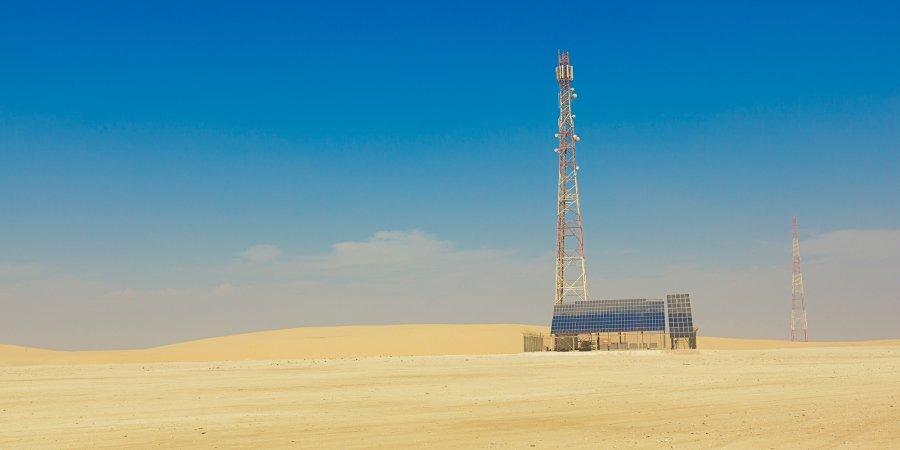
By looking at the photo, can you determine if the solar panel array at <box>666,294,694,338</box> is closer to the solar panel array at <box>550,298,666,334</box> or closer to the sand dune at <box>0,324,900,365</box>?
the solar panel array at <box>550,298,666,334</box>

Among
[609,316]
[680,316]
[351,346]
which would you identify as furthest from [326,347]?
[680,316]

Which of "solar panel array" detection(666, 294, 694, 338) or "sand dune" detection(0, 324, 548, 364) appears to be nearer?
"solar panel array" detection(666, 294, 694, 338)

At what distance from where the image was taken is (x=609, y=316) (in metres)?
61.2

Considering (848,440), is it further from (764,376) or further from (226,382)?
(226,382)

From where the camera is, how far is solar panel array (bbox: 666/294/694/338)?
5881cm

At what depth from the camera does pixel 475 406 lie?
22219 millimetres

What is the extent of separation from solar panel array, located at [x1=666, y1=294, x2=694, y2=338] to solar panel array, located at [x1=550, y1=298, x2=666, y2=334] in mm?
591

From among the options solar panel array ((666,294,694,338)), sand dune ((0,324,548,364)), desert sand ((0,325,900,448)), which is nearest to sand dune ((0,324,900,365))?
sand dune ((0,324,548,364))

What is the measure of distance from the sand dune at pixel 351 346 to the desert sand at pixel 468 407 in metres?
28.3

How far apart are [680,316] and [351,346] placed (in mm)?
34040

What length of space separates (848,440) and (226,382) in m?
24.2

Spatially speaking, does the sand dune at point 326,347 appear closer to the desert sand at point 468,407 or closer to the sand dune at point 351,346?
the sand dune at point 351,346

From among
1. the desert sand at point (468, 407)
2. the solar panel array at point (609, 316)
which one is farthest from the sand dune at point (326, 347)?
the desert sand at point (468, 407)

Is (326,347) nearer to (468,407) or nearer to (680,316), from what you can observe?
(680,316)
